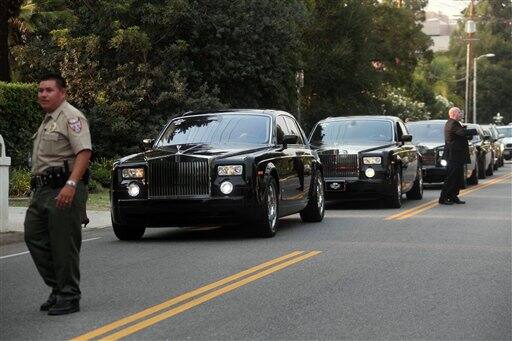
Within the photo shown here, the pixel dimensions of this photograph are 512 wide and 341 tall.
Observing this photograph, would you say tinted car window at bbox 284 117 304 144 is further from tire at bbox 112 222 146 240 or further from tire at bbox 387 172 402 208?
tire at bbox 387 172 402 208

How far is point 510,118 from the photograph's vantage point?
11388 centimetres

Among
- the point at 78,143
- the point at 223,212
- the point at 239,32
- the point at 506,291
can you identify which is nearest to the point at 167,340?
the point at 78,143

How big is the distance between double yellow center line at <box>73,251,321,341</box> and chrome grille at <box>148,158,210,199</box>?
73.7 inches

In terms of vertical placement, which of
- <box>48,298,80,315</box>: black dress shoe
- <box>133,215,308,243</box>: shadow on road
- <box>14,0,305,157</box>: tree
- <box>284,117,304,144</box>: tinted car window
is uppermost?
<box>14,0,305,157</box>: tree

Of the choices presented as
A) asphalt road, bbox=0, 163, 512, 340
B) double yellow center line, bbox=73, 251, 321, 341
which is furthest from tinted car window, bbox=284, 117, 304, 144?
double yellow center line, bbox=73, 251, 321, 341

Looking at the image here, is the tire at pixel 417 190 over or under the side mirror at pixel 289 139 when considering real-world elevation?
under

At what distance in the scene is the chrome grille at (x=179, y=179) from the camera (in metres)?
13.1

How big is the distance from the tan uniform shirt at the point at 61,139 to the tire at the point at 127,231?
5452 mm

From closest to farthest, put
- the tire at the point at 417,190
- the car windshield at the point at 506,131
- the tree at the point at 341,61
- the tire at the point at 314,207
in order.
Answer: the tire at the point at 314,207
the tire at the point at 417,190
the tree at the point at 341,61
the car windshield at the point at 506,131

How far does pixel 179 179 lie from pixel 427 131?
1541 cm

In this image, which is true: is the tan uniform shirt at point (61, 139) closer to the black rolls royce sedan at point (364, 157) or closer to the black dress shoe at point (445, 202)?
the black rolls royce sedan at point (364, 157)

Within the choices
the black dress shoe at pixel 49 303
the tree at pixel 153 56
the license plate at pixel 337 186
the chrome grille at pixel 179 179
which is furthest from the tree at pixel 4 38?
the black dress shoe at pixel 49 303

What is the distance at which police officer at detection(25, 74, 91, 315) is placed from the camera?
8070mm

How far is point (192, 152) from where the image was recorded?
44.1 ft
